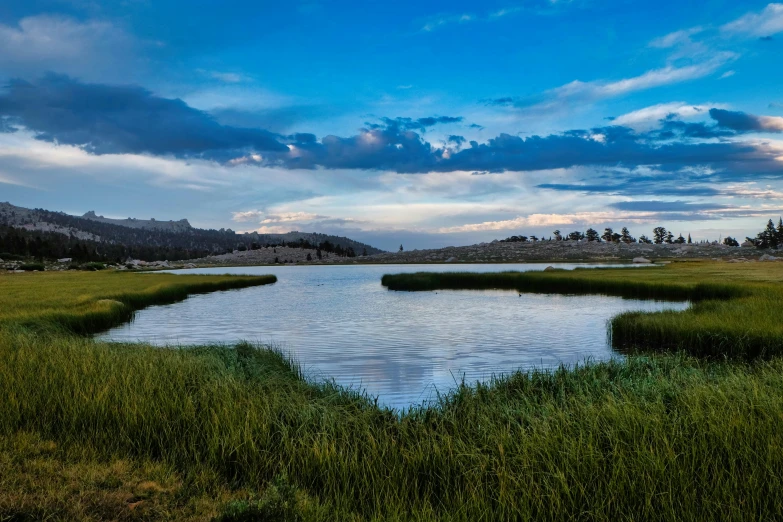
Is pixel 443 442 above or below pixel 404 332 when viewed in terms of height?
above

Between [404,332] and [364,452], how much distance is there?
71.5 feet

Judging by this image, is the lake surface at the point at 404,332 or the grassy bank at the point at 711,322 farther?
the lake surface at the point at 404,332

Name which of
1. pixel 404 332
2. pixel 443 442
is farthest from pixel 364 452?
pixel 404 332

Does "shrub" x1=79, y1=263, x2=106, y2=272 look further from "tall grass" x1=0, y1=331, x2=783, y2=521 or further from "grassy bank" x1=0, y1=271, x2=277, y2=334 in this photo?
"tall grass" x1=0, y1=331, x2=783, y2=521

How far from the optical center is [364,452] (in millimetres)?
9203

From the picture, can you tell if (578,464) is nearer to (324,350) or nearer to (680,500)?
(680,500)

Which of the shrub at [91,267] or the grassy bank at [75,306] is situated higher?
the shrub at [91,267]

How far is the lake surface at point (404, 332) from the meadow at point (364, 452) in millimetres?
5155

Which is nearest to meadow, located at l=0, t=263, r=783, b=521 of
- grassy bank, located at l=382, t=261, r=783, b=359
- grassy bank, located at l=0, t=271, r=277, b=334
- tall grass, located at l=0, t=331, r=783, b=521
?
tall grass, located at l=0, t=331, r=783, b=521

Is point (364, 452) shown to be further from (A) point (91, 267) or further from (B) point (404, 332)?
(A) point (91, 267)

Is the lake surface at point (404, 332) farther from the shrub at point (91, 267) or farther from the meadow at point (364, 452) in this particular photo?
the shrub at point (91, 267)

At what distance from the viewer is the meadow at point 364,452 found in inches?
289

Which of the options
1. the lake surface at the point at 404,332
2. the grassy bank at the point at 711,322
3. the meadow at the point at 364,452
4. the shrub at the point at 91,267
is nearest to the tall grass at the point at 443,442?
the meadow at the point at 364,452

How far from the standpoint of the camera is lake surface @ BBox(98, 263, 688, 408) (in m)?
20.5
